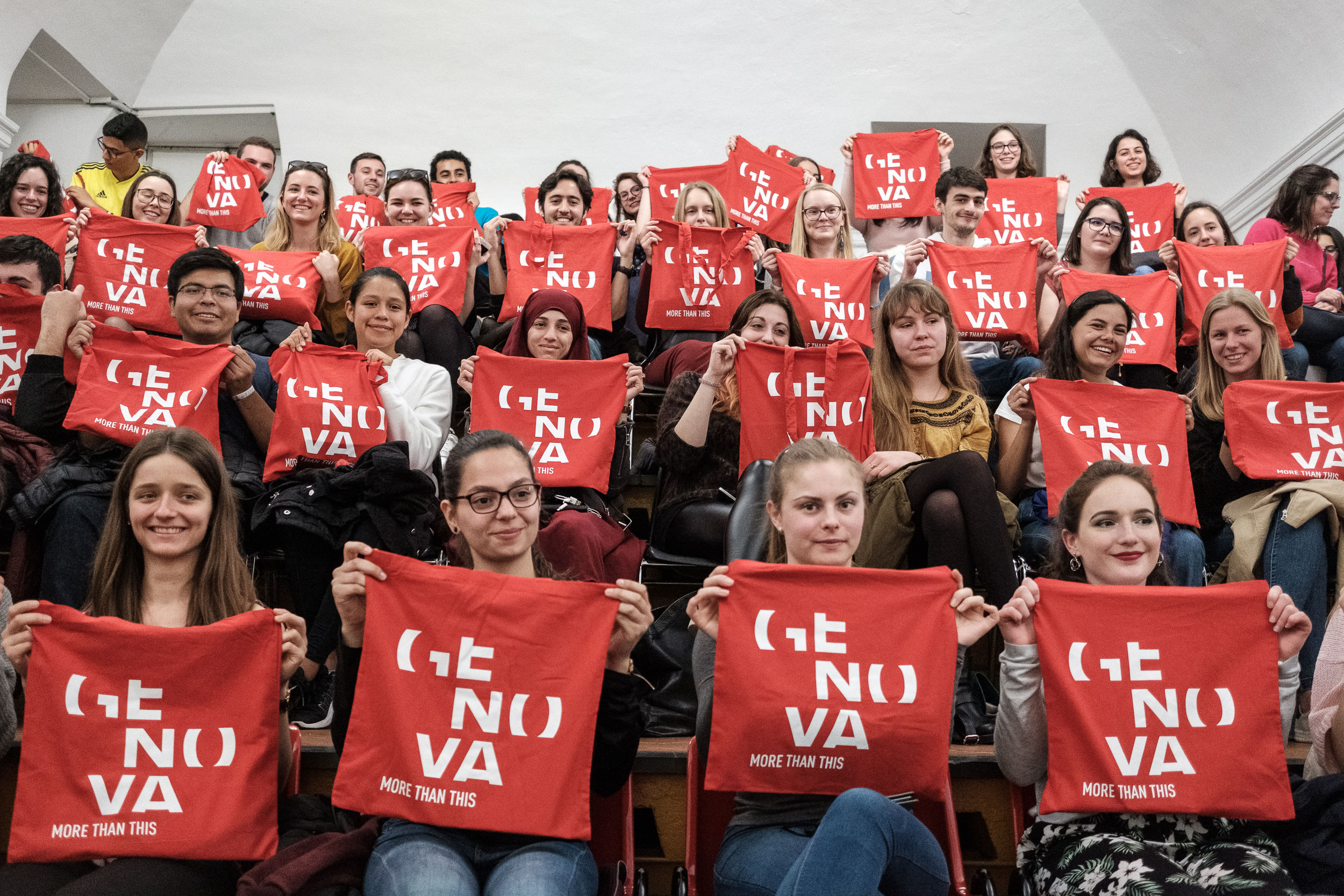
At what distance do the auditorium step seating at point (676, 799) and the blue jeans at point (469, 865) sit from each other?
0.44 meters

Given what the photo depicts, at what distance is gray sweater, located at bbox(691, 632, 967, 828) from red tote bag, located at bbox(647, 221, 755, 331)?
10.9 feet

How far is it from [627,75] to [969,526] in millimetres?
7697

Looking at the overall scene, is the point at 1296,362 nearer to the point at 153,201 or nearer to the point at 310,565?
the point at 310,565

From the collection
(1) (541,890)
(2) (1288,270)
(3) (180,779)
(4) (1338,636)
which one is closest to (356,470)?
(3) (180,779)

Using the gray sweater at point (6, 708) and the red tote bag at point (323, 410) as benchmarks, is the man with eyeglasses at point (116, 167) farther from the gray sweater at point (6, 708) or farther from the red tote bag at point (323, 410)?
the gray sweater at point (6, 708)

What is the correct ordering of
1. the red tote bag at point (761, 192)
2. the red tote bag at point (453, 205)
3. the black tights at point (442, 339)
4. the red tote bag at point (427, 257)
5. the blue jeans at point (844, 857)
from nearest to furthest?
the blue jeans at point (844, 857) < the black tights at point (442, 339) < the red tote bag at point (427, 257) < the red tote bag at point (761, 192) < the red tote bag at point (453, 205)

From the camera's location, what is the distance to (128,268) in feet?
17.7

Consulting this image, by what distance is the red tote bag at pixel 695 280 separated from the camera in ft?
19.4

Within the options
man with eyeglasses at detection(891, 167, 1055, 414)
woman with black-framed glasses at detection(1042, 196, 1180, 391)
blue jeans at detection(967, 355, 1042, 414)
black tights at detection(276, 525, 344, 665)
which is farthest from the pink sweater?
black tights at detection(276, 525, 344, 665)

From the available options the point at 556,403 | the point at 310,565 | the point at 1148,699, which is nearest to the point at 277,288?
the point at 556,403

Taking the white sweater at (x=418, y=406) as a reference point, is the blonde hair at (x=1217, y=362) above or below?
above

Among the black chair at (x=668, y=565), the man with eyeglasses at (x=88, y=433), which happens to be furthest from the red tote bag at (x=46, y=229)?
the black chair at (x=668, y=565)

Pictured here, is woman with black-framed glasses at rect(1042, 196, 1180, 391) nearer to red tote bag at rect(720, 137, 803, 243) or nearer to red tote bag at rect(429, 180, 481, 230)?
red tote bag at rect(720, 137, 803, 243)

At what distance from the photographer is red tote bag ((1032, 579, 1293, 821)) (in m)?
2.60
